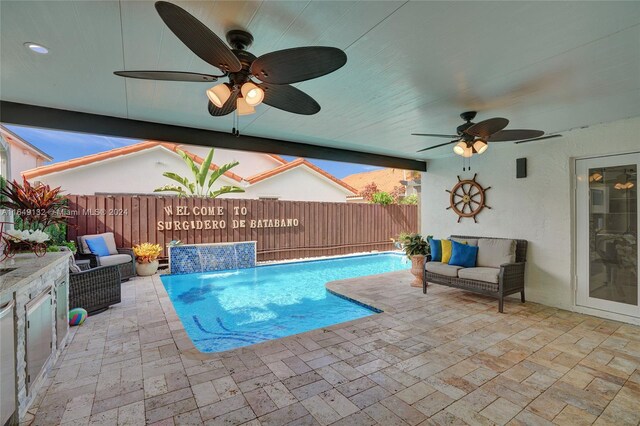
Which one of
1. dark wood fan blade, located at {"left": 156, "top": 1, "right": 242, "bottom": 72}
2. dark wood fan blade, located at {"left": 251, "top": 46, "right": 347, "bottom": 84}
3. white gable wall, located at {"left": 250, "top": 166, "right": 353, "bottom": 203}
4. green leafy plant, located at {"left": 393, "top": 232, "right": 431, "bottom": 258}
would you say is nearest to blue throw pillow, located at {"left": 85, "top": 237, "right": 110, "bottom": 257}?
white gable wall, located at {"left": 250, "top": 166, "right": 353, "bottom": 203}

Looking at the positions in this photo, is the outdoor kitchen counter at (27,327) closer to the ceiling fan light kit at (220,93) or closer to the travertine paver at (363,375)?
the travertine paver at (363,375)

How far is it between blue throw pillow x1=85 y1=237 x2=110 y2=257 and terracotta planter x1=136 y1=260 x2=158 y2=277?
72 centimetres

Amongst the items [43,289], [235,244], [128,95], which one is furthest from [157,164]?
[43,289]

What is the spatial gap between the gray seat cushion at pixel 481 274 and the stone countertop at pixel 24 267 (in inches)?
211

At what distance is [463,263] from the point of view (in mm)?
5297

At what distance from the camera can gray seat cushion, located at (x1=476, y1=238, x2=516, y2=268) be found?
201 inches

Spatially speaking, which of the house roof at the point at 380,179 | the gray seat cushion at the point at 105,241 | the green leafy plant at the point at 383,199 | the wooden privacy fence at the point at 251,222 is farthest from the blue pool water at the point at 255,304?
the house roof at the point at 380,179

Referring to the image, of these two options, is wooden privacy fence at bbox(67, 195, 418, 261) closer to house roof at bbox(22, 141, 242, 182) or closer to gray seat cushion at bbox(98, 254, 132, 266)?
gray seat cushion at bbox(98, 254, 132, 266)

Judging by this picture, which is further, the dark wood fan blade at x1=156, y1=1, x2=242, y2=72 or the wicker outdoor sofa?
the wicker outdoor sofa

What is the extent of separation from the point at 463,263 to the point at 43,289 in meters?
5.70

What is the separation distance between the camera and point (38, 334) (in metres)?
2.41

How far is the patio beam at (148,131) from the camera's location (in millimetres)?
3557

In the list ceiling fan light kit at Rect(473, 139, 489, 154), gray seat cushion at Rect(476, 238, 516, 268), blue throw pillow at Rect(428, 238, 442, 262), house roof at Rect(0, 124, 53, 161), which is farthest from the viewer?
house roof at Rect(0, 124, 53, 161)

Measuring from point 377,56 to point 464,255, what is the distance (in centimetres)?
411
